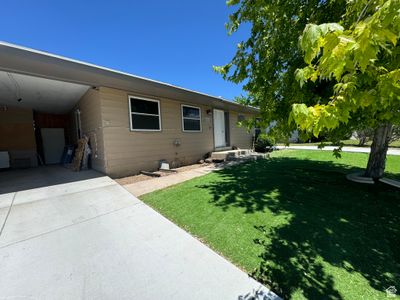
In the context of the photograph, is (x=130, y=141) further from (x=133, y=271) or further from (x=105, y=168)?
(x=133, y=271)

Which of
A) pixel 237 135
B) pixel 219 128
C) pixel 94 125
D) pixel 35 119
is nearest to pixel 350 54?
pixel 94 125

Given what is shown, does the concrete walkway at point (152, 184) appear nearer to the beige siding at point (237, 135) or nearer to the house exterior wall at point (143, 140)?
the house exterior wall at point (143, 140)

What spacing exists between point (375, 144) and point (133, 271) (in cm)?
674

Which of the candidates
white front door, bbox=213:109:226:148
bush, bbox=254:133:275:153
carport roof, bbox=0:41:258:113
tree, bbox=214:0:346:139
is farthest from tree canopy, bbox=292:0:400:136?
bush, bbox=254:133:275:153

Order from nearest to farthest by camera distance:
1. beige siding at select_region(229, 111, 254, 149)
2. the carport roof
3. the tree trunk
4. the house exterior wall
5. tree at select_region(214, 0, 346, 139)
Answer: tree at select_region(214, 0, 346, 139), the carport roof, the tree trunk, the house exterior wall, beige siding at select_region(229, 111, 254, 149)

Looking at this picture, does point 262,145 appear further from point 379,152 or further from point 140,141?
point 140,141

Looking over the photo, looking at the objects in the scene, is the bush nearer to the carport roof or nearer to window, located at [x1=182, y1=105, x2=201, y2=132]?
window, located at [x1=182, y1=105, x2=201, y2=132]

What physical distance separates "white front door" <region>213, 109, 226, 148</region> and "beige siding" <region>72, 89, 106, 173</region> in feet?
19.5

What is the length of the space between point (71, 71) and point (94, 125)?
88.5 inches

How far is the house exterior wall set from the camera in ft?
19.0

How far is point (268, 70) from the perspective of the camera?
3.60 metres

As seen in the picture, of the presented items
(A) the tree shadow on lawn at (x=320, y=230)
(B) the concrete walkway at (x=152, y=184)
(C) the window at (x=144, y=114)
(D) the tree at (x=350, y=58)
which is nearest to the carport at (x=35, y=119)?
(C) the window at (x=144, y=114)

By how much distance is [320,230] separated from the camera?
2.80m

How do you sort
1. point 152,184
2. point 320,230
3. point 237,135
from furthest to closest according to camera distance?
point 237,135
point 152,184
point 320,230
